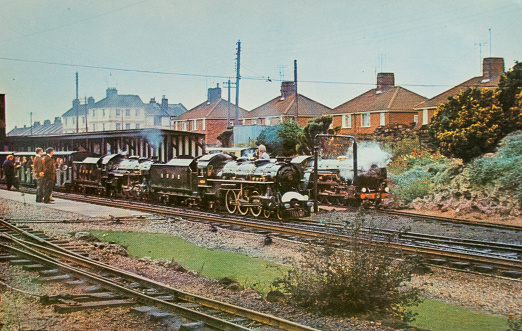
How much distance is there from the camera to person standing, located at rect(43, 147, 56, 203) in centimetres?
1543

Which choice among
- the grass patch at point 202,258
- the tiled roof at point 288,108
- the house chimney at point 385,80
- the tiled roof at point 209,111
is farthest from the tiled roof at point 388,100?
the tiled roof at point 209,111

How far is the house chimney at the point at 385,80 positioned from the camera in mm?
9869

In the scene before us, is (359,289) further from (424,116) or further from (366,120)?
(424,116)

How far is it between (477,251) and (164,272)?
20.3 feet

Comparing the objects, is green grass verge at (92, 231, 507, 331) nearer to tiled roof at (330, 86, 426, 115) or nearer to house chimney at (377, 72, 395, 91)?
house chimney at (377, 72, 395, 91)

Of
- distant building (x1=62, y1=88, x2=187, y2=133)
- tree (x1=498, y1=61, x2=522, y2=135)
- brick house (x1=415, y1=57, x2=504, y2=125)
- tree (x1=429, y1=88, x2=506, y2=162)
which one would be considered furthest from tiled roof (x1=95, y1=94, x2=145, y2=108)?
tree (x1=498, y1=61, x2=522, y2=135)

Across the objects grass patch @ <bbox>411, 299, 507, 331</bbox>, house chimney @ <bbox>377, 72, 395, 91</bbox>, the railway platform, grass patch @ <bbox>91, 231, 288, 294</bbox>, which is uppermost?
house chimney @ <bbox>377, 72, 395, 91</bbox>

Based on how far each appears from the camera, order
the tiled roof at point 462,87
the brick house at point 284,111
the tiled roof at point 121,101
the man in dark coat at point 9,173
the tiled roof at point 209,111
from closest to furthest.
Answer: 1. the tiled roof at point 462,87
2. the tiled roof at point 121,101
3. the brick house at point 284,111
4. the tiled roof at point 209,111
5. the man in dark coat at point 9,173

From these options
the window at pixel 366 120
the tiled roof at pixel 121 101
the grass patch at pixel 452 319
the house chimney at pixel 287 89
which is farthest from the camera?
the tiled roof at pixel 121 101

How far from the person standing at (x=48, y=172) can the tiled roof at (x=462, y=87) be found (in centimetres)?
1109

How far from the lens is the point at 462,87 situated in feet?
49.0

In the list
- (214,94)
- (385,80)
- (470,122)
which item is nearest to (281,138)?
(214,94)

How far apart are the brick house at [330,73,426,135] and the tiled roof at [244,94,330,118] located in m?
1.98

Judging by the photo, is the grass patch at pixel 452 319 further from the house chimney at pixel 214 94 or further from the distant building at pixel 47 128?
the distant building at pixel 47 128
